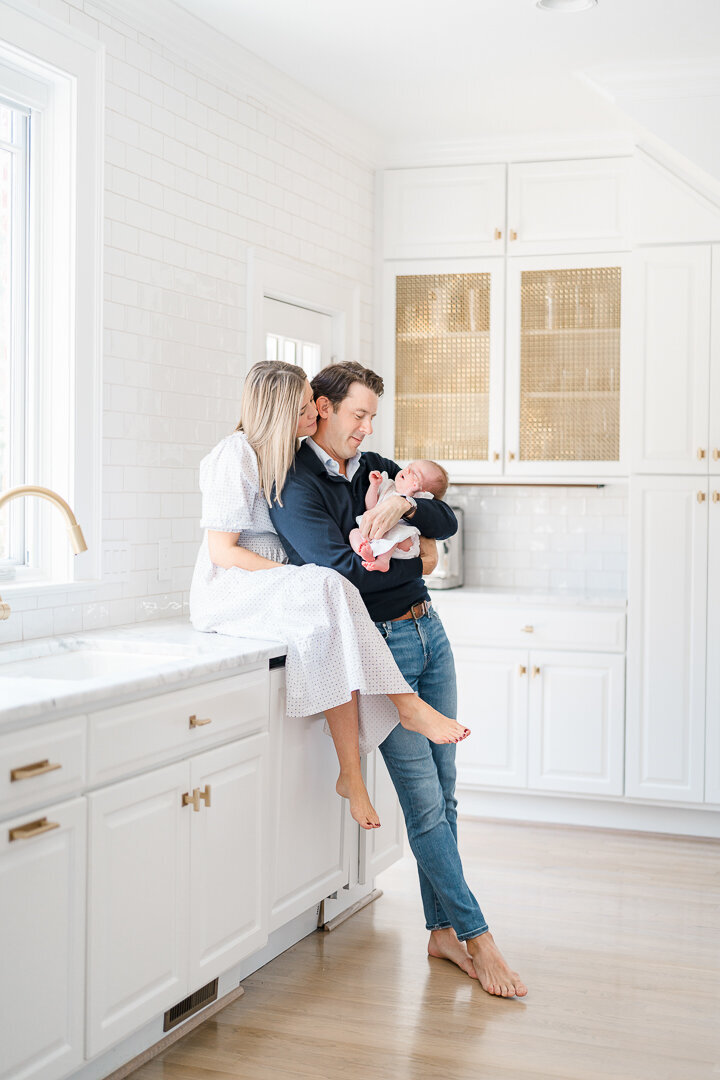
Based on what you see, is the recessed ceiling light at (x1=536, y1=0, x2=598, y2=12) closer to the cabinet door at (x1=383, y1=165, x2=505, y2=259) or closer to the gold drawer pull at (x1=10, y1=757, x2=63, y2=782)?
the cabinet door at (x1=383, y1=165, x2=505, y2=259)

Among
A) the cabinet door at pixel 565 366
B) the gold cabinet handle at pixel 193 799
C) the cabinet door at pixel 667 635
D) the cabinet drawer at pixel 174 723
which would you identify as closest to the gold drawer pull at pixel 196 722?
the cabinet drawer at pixel 174 723

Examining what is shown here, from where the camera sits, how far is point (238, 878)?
252 cm

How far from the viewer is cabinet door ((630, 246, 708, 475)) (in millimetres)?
Answer: 4086

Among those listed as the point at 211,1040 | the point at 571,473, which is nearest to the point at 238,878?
the point at 211,1040

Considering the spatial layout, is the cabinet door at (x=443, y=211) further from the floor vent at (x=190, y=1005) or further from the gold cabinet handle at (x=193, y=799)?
the floor vent at (x=190, y=1005)

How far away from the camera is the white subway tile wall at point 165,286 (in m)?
2.98

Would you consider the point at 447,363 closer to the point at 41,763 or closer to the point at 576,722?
the point at 576,722

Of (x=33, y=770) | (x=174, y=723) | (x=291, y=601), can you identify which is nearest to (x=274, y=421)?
(x=291, y=601)

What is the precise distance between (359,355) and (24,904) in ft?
10.3

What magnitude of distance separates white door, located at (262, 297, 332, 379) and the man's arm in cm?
119

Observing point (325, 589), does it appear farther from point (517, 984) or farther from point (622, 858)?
point (622, 858)

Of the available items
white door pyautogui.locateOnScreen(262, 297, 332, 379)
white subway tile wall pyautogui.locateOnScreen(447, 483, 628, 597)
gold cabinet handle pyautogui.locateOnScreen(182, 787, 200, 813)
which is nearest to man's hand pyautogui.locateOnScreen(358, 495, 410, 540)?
gold cabinet handle pyautogui.locateOnScreen(182, 787, 200, 813)

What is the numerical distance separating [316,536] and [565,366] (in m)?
2.22

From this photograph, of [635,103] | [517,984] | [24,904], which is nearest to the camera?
[24,904]
